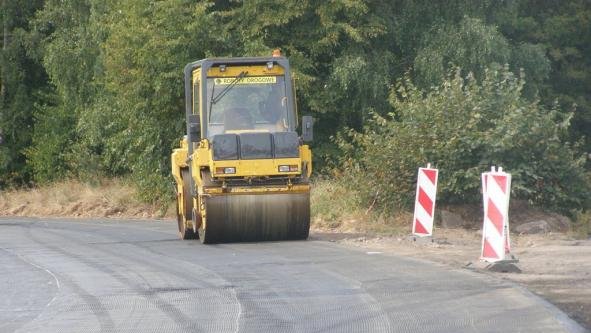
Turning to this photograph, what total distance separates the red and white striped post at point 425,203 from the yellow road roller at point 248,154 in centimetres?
196

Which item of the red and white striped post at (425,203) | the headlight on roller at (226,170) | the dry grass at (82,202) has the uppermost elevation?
the headlight on roller at (226,170)

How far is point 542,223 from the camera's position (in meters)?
20.7

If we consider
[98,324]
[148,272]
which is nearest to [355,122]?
[148,272]

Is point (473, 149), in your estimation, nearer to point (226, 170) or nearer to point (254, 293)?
point (226, 170)

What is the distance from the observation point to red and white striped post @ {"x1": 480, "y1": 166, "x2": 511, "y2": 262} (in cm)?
1411

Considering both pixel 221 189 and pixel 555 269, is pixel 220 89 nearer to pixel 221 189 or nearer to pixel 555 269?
pixel 221 189

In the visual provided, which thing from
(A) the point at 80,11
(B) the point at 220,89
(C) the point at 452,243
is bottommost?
(C) the point at 452,243

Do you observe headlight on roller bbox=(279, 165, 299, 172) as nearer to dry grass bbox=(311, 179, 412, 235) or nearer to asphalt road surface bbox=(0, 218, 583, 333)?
asphalt road surface bbox=(0, 218, 583, 333)

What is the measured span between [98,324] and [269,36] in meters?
21.5

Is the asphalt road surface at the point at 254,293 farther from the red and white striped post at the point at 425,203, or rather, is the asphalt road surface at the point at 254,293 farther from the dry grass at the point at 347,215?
the dry grass at the point at 347,215

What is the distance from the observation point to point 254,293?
12.5m

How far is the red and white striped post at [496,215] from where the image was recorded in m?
14.1

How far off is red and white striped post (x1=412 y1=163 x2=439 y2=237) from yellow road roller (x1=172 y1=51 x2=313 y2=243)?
196 cm

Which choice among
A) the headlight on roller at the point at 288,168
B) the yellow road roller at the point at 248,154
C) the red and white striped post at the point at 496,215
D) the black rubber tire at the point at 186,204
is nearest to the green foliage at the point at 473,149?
the yellow road roller at the point at 248,154
